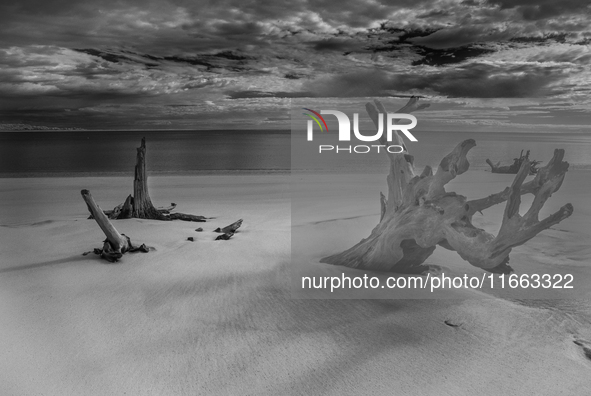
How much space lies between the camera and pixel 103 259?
5703 millimetres

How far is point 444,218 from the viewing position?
14.4 ft

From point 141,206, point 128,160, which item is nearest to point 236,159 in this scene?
point 128,160

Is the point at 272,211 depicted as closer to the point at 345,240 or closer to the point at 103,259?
the point at 345,240

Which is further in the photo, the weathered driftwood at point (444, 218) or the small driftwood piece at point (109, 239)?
the small driftwood piece at point (109, 239)

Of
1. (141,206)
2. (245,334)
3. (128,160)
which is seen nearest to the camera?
(245,334)

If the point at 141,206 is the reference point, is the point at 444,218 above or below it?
above

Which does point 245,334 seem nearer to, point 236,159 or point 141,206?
point 141,206

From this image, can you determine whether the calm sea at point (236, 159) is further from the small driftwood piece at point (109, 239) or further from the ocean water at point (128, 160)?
the small driftwood piece at point (109, 239)

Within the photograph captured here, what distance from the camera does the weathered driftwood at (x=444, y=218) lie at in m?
4.11

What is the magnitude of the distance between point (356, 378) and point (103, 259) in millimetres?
3875

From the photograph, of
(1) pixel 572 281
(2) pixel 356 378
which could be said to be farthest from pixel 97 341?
(1) pixel 572 281

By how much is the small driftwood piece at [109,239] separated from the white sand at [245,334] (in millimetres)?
155

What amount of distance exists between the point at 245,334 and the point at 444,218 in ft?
7.19

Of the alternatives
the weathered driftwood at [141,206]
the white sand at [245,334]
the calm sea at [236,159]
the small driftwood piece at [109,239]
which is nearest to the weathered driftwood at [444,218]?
the white sand at [245,334]
